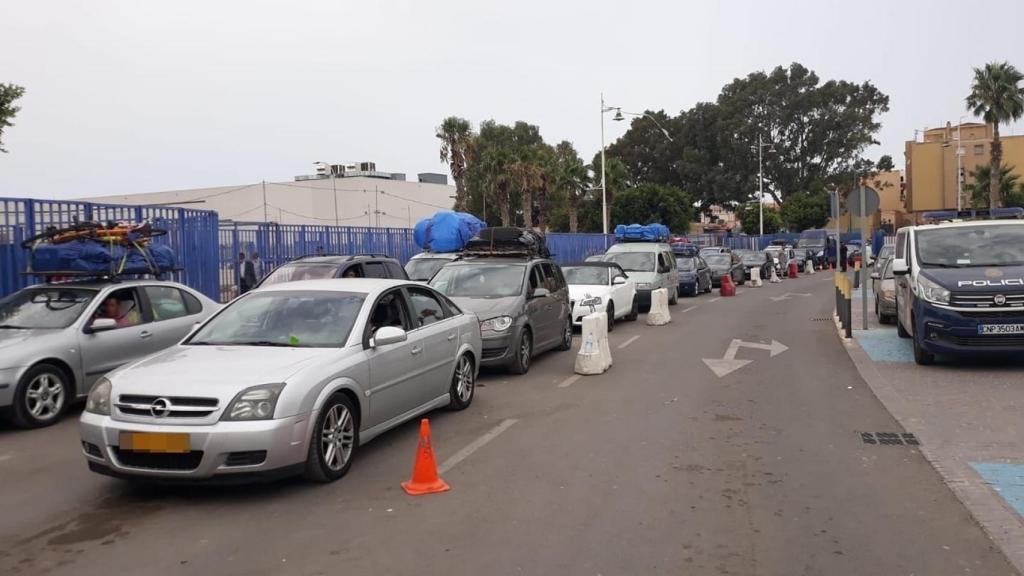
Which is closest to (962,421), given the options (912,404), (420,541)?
(912,404)

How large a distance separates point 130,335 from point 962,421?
29.0ft

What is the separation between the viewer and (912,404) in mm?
9320

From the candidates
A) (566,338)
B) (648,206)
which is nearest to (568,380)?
(566,338)

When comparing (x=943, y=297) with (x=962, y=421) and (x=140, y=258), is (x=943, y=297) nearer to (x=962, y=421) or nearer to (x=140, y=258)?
(x=962, y=421)

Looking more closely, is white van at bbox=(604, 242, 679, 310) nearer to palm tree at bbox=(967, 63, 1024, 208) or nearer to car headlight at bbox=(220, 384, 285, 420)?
car headlight at bbox=(220, 384, 285, 420)

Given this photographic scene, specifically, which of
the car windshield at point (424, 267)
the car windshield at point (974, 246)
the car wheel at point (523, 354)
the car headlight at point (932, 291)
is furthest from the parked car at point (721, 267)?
the car wheel at point (523, 354)

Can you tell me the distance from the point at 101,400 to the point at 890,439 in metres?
6.60

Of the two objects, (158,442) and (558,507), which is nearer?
(158,442)

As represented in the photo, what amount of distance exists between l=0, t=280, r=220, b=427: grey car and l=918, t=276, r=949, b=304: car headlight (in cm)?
926

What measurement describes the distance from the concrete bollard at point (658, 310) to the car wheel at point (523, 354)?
716cm

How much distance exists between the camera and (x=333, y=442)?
644 cm

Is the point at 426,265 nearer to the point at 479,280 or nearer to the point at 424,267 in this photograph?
the point at 424,267

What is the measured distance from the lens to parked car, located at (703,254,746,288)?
3234 cm

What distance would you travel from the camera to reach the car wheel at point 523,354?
11477 millimetres
